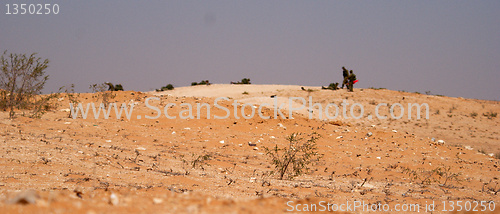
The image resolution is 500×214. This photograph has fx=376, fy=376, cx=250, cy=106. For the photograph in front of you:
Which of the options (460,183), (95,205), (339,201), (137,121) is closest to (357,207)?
(339,201)

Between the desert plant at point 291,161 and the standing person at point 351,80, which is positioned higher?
the standing person at point 351,80

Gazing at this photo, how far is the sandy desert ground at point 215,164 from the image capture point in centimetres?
355

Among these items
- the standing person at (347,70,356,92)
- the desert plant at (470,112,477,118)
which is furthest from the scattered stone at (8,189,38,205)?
the standing person at (347,70,356,92)

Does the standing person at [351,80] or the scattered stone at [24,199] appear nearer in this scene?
the scattered stone at [24,199]

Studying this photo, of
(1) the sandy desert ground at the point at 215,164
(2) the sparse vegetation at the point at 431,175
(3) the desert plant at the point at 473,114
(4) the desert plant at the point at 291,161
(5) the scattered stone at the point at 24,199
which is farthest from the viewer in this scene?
(3) the desert plant at the point at 473,114

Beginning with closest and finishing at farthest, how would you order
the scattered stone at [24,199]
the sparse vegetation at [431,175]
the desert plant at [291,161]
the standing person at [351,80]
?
1. the scattered stone at [24,199]
2. the desert plant at [291,161]
3. the sparse vegetation at [431,175]
4. the standing person at [351,80]

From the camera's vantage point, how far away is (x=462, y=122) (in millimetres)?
18281

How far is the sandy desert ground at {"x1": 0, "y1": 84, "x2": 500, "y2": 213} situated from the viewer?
3551 mm

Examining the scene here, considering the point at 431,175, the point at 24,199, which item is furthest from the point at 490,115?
the point at 24,199

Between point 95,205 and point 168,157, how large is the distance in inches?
193

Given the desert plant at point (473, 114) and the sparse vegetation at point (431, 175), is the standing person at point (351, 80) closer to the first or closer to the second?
the desert plant at point (473, 114)

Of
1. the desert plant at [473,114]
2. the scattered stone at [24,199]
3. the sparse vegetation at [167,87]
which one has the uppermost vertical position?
the sparse vegetation at [167,87]

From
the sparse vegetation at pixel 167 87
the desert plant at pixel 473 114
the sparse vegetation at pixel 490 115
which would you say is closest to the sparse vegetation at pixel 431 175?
the desert plant at pixel 473 114

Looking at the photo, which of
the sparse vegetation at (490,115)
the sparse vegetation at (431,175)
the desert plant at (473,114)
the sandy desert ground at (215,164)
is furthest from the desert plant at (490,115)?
the sparse vegetation at (431,175)
